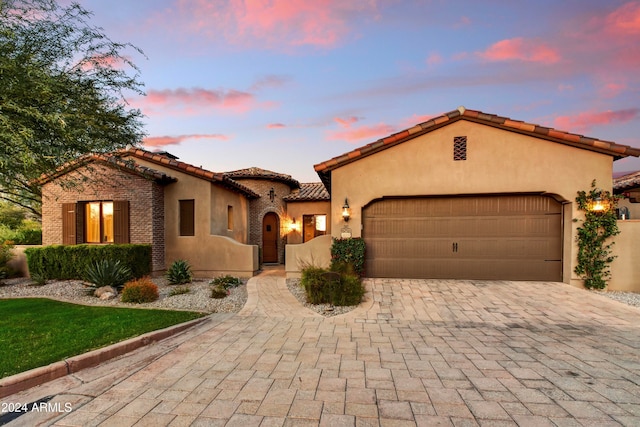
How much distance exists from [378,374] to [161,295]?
6.80 metres

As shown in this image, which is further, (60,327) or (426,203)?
(426,203)

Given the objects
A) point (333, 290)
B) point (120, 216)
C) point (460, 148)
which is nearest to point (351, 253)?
point (333, 290)

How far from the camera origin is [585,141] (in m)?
7.49

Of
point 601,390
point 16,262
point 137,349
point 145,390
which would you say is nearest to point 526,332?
point 601,390

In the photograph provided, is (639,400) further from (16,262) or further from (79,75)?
(16,262)

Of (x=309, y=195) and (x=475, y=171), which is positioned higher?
(x=475, y=171)

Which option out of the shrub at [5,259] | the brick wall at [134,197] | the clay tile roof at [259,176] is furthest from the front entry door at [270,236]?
the shrub at [5,259]

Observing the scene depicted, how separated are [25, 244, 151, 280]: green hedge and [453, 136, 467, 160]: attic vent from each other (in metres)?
11.4

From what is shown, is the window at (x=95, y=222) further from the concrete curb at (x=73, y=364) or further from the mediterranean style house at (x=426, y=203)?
the concrete curb at (x=73, y=364)

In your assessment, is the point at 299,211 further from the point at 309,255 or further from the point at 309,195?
the point at 309,255

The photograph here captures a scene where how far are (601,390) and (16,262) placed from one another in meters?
17.0

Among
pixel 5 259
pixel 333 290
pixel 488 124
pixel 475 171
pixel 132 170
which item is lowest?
pixel 333 290

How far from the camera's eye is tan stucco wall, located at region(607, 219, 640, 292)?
7.43m

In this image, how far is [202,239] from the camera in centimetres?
1054
